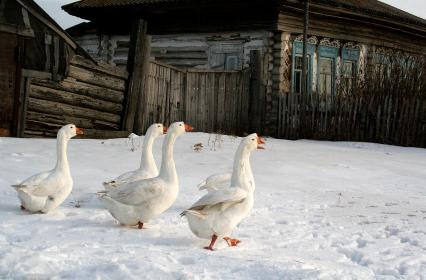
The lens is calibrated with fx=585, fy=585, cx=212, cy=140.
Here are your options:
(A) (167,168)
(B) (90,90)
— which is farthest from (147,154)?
(B) (90,90)

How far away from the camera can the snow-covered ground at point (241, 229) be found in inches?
161

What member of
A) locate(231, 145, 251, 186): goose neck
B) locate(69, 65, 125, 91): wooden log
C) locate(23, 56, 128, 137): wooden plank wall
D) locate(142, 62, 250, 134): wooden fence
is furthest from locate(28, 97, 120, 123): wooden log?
locate(231, 145, 251, 186): goose neck

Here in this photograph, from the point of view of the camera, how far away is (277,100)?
16.9 m

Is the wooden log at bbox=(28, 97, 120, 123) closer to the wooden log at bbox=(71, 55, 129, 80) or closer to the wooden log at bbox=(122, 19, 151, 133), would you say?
the wooden log at bbox=(122, 19, 151, 133)

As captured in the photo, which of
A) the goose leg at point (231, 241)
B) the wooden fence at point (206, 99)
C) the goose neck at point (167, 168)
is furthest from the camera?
the wooden fence at point (206, 99)

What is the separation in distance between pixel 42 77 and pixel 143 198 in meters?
6.88

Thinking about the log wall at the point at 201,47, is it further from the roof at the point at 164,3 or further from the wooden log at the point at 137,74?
the wooden log at the point at 137,74

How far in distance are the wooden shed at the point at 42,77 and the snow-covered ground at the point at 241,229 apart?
0.80m

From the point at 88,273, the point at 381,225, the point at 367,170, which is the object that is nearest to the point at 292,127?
the point at 367,170

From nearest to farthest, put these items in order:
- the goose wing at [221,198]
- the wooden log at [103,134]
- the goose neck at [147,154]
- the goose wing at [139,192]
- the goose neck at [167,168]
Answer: the goose wing at [221,198] < the goose wing at [139,192] < the goose neck at [167,168] < the goose neck at [147,154] < the wooden log at [103,134]

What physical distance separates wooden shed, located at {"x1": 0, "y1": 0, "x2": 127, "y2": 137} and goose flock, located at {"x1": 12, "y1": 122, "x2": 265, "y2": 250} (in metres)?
5.09

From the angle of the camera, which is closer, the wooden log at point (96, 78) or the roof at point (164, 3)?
the wooden log at point (96, 78)

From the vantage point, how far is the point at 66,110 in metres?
12.0

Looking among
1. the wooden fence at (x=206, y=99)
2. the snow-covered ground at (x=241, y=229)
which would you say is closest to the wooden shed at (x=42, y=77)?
the snow-covered ground at (x=241, y=229)
